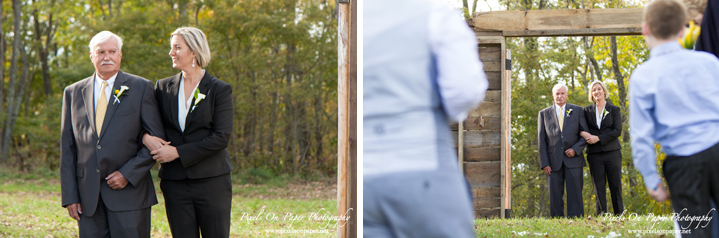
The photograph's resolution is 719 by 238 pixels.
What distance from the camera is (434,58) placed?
5.28ft

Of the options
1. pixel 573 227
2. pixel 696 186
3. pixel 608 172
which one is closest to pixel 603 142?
pixel 608 172

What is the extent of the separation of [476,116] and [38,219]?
5.35 m

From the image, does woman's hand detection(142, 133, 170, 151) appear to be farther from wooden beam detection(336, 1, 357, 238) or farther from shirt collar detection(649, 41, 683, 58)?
shirt collar detection(649, 41, 683, 58)

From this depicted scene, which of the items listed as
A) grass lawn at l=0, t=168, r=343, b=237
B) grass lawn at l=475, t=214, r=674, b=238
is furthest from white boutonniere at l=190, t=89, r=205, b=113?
grass lawn at l=475, t=214, r=674, b=238

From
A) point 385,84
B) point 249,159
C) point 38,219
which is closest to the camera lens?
point 385,84

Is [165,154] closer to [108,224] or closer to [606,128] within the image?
[108,224]

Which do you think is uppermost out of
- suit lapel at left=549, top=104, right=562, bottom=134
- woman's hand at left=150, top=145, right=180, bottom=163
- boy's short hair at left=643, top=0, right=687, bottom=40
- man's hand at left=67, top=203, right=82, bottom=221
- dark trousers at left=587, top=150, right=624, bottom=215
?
boy's short hair at left=643, top=0, right=687, bottom=40

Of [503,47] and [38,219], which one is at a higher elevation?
[503,47]

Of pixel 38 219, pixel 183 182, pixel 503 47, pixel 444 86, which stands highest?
pixel 503 47

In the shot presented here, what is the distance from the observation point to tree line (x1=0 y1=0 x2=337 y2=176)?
1077 cm

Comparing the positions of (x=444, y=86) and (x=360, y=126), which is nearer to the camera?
(x=444, y=86)

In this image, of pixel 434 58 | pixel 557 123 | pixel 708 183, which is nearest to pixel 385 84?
pixel 434 58

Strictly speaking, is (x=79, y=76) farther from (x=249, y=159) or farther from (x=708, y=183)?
(x=708, y=183)

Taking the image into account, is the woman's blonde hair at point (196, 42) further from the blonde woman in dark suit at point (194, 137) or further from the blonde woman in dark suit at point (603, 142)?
the blonde woman in dark suit at point (603, 142)
